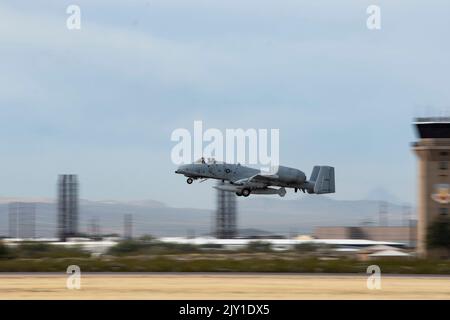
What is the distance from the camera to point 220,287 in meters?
51.0

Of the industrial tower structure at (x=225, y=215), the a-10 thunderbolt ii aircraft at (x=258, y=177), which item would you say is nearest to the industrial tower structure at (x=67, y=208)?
the industrial tower structure at (x=225, y=215)

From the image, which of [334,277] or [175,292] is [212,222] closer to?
[334,277]

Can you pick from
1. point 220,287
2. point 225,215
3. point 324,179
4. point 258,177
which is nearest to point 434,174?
point 225,215

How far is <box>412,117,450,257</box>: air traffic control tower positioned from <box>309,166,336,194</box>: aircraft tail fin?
156ft

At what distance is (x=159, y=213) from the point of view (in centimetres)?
12850

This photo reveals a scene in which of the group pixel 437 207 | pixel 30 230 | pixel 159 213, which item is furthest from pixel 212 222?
pixel 437 207

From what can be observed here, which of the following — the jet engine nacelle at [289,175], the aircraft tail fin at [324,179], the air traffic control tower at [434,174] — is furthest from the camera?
the air traffic control tower at [434,174]

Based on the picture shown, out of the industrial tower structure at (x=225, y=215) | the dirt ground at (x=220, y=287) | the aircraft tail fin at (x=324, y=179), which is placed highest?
the aircraft tail fin at (x=324, y=179)

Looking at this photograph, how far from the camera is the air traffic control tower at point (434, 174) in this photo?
108 metres

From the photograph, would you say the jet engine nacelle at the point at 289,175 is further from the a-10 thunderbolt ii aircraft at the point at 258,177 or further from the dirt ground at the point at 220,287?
the dirt ground at the point at 220,287

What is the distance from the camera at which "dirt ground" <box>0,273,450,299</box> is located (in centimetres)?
4706

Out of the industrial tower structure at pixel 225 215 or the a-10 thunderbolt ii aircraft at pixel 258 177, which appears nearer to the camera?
the a-10 thunderbolt ii aircraft at pixel 258 177

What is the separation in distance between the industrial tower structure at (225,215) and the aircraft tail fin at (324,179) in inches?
1169

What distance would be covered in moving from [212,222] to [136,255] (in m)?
49.4
